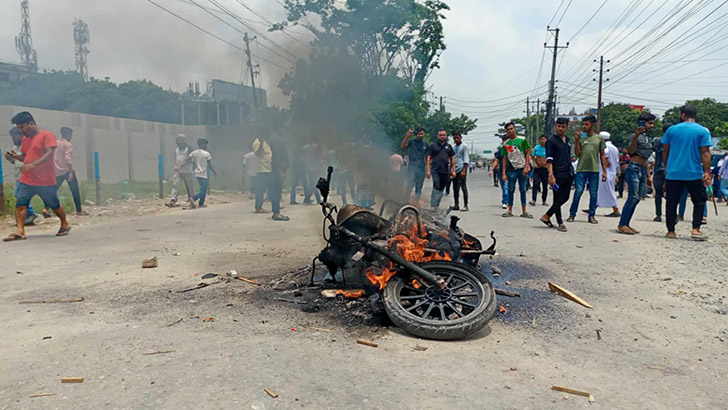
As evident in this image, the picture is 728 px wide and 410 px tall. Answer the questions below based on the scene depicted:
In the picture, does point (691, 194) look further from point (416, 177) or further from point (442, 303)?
point (442, 303)

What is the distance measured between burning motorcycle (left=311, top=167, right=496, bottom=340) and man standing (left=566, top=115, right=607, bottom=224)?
4.90 metres

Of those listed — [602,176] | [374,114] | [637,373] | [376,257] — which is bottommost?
[637,373]

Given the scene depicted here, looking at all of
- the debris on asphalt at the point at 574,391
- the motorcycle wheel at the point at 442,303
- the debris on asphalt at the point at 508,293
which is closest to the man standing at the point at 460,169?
the debris on asphalt at the point at 508,293

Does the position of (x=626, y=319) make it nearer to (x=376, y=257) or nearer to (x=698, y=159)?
(x=376, y=257)

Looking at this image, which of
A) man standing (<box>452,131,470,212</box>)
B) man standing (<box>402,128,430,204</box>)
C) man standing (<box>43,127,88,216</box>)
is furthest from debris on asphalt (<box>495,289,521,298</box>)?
man standing (<box>43,127,88,216</box>)

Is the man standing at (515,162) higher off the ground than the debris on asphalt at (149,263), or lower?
higher

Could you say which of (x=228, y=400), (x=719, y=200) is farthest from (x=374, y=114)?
(x=228, y=400)

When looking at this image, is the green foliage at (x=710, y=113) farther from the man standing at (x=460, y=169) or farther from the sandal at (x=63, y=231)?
the sandal at (x=63, y=231)

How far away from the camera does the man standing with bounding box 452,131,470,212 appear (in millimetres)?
11070

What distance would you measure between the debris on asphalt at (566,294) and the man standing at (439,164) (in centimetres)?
553

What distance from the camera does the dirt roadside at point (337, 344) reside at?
2.48 m

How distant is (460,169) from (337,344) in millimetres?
8670

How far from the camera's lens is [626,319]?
371 cm

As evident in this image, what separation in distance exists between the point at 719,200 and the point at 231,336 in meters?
15.2
